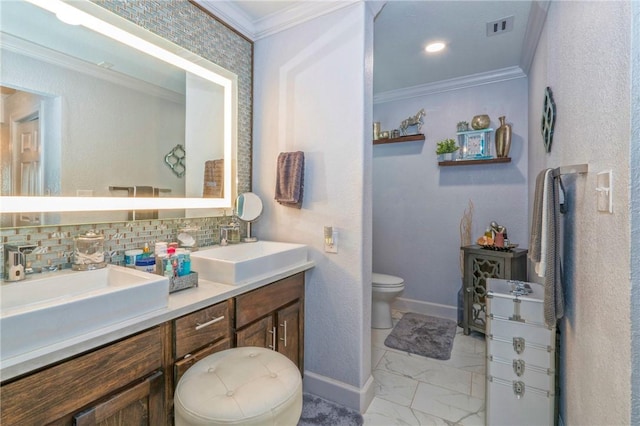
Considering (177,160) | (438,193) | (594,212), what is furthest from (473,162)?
(177,160)

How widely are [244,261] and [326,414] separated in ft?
3.46

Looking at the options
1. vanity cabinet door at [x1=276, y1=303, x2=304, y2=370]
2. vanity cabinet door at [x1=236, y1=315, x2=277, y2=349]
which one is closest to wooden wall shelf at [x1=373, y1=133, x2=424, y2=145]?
vanity cabinet door at [x1=276, y1=303, x2=304, y2=370]

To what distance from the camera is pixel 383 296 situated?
9.11ft

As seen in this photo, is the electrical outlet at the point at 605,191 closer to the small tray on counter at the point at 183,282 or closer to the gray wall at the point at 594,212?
the gray wall at the point at 594,212

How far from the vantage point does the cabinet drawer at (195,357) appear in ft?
3.72

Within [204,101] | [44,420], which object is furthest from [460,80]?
[44,420]

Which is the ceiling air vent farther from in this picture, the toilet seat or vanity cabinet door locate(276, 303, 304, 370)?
vanity cabinet door locate(276, 303, 304, 370)

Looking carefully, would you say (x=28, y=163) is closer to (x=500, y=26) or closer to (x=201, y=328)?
(x=201, y=328)

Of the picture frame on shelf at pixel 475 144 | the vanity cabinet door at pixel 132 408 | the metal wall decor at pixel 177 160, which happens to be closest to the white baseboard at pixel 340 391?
the vanity cabinet door at pixel 132 408

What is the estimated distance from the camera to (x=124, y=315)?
38.5 inches

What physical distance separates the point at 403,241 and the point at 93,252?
2838 millimetres

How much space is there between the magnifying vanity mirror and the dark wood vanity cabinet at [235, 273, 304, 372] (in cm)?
49

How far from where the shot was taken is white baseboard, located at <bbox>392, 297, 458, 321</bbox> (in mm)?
3111

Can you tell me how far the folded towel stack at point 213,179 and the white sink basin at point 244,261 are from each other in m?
0.36
